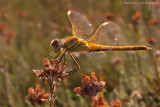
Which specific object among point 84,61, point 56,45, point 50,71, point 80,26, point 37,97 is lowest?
point 84,61

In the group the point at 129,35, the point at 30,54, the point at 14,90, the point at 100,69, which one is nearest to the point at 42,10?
the point at 30,54

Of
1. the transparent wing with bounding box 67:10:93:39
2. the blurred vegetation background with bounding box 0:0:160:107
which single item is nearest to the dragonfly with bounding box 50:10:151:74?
the transparent wing with bounding box 67:10:93:39

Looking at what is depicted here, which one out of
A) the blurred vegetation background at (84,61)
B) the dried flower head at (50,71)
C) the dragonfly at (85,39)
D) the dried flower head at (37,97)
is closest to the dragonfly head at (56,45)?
the dragonfly at (85,39)

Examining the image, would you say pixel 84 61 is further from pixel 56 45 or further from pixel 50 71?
pixel 50 71

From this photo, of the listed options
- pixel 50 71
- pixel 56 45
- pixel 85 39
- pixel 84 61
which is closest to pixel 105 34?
pixel 85 39

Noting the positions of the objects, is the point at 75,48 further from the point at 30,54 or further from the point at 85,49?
the point at 30,54
